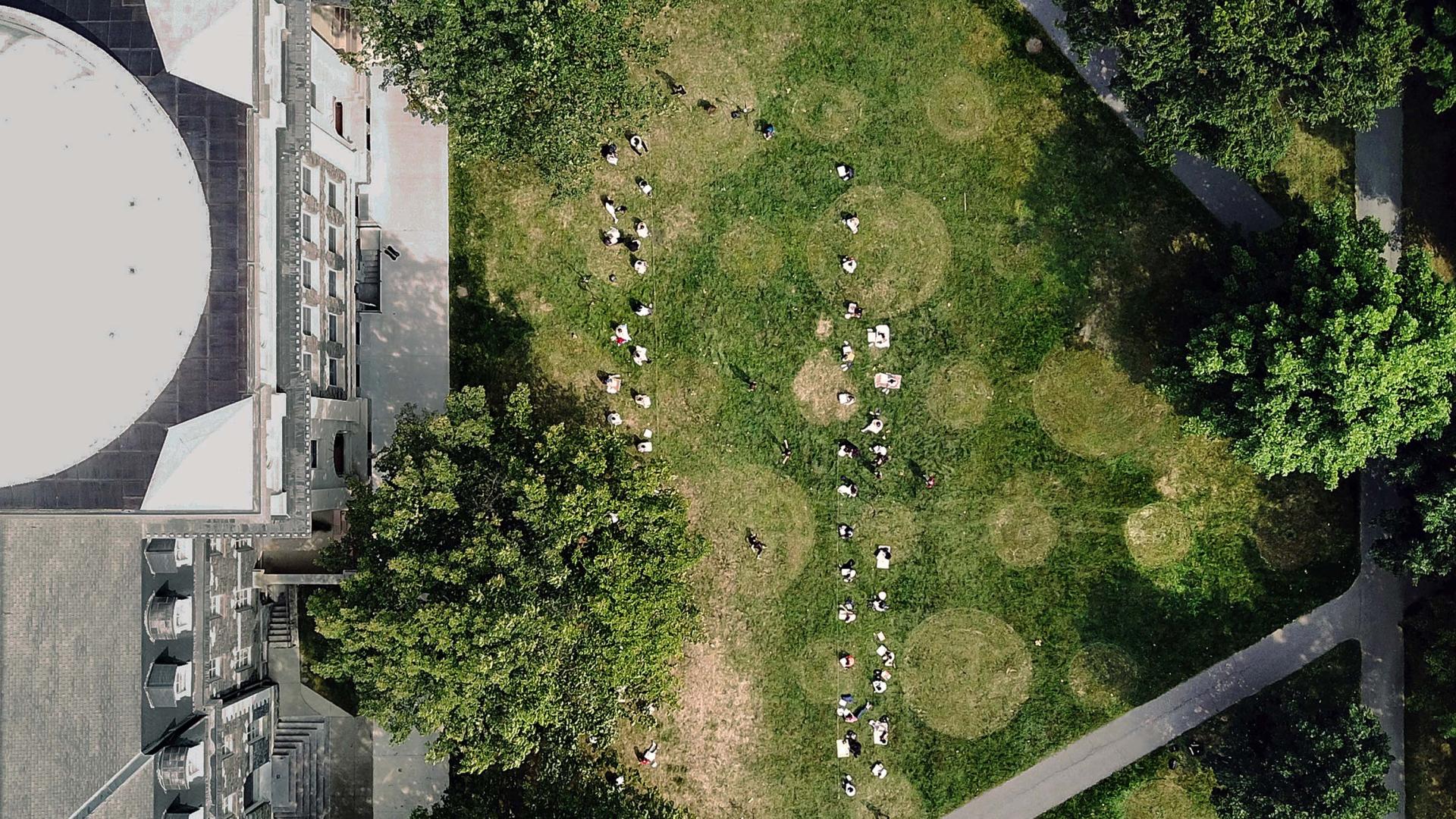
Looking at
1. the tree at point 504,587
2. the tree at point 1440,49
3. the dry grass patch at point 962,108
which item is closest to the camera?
the tree at point 504,587

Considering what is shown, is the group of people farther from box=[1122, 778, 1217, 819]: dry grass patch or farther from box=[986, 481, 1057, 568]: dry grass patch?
box=[1122, 778, 1217, 819]: dry grass patch

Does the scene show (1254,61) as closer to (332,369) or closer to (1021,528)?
(1021,528)

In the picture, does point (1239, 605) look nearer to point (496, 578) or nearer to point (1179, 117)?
Result: point (1179, 117)

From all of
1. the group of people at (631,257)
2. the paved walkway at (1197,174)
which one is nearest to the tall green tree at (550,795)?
the group of people at (631,257)

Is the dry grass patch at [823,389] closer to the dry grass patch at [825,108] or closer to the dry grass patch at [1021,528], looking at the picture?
the dry grass patch at [1021,528]

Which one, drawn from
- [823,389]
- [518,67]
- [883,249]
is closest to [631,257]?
[518,67]
